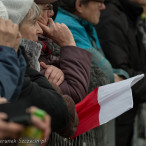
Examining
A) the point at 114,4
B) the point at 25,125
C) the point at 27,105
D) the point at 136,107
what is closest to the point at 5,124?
the point at 25,125

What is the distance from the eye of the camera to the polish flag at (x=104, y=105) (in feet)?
7.37

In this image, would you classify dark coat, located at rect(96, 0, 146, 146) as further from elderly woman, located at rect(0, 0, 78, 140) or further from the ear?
elderly woman, located at rect(0, 0, 78, 140)

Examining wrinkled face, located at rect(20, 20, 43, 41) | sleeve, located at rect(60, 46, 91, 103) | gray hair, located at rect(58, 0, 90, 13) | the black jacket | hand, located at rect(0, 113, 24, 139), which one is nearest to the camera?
hand, located at rect(0, 113, 24, 139)

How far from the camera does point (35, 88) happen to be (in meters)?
1.70

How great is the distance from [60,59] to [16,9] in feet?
1.60

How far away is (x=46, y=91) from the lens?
1743 millimetres

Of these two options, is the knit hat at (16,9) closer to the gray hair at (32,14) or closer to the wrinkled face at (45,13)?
the gray hair at (32,14)

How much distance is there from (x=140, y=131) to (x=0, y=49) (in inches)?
121

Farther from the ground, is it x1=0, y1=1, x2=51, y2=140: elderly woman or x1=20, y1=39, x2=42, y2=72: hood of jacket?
x1=0, y1=1, x2=51, y2=140: elderly woman

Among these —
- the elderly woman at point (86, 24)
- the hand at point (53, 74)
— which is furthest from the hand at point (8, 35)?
the elderly woman at point (86, 24)

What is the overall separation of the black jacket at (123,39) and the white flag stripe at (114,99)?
1.53 meters

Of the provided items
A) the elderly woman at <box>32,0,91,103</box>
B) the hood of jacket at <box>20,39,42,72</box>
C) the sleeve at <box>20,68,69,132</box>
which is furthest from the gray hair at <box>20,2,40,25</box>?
the sleeve at <box>20,68,69,132</box>

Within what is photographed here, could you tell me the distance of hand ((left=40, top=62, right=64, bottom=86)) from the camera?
223 cm

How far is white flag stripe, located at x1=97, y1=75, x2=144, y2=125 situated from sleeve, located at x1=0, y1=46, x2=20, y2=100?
2.71ft
